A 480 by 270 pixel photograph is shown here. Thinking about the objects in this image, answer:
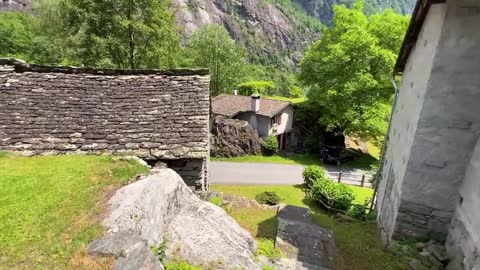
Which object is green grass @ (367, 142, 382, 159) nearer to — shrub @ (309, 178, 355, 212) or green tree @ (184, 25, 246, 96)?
green tree @ (184, 25, 246, 96)

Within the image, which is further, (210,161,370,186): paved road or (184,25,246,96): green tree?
(184,25,246,96): green tree

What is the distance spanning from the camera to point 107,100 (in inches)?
444

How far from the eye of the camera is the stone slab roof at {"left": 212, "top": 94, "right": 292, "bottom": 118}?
3442 centimetres

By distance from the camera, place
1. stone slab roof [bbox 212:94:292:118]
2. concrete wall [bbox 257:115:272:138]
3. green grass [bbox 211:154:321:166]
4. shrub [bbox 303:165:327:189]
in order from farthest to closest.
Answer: stone slab roof [bbox 212:94:292:118] < concrete wall [bbox 257:115:272:138] < green grass [bbox 211:154:321:166] < shrub [bbox 303:165:327:189]

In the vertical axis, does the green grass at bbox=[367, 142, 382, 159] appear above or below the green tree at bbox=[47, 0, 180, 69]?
below

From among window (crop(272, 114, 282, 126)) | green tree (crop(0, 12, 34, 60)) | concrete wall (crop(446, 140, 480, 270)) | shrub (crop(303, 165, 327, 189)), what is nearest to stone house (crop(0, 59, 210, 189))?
concrete wall (crop(446, 140, 480, 270))

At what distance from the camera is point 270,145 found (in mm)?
33219

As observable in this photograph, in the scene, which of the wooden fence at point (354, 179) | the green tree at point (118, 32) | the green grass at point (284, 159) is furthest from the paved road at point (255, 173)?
the green tree at point (118, 32)

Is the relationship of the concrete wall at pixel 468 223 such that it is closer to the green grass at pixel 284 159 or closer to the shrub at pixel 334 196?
the shrub at pixel 334 196

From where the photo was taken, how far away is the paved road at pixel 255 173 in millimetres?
25639

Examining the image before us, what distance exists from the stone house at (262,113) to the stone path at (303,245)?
22009 millimetres

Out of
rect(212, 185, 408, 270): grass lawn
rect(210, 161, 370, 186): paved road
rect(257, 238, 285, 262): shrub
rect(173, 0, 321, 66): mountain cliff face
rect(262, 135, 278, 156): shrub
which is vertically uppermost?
rect(173, 0, 321, 66): mountain cliff face

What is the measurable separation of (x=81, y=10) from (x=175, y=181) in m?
20.7

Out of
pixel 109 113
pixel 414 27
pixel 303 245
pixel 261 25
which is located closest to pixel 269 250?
pixel 303 245
